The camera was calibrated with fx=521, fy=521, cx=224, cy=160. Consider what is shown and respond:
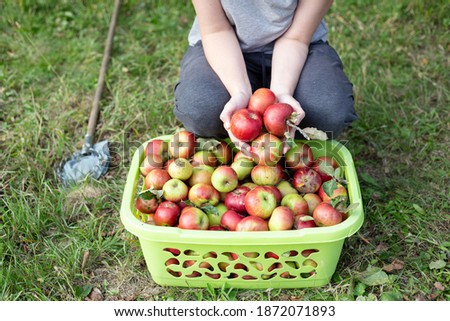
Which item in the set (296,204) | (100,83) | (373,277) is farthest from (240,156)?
(100,83)

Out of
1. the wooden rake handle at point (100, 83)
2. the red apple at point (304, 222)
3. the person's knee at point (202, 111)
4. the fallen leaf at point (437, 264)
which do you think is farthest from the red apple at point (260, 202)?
the wooden rake handle at point (100, 83)

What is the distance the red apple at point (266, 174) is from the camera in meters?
2.11

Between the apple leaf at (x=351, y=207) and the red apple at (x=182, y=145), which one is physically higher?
the apple leaf at (x=351, y=207)

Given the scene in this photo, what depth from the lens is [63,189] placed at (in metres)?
2.57

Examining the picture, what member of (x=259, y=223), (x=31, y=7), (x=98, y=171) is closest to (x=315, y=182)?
(x=259, y=223)

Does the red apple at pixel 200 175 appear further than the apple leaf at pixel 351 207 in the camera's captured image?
Yes

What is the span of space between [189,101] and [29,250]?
975 millimetres

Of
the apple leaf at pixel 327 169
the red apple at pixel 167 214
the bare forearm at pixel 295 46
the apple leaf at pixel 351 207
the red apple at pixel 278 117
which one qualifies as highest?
the bare forearm at pixel 295 46

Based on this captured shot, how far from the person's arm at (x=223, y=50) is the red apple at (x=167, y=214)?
485mm

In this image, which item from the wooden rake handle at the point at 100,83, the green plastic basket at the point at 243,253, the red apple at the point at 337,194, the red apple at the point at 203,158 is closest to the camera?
the green plastic basket at the point at 243,253

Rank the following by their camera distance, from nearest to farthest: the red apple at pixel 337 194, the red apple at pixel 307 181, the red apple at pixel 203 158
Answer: the red apple at pixel 337 194 → the red apple at pixel 307 181 → the red apple at pixel 203 158

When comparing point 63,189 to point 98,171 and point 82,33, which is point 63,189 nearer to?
point 98,171

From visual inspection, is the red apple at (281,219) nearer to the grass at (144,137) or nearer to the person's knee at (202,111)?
the grass at (144,137)

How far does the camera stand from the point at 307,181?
2.15 meters
